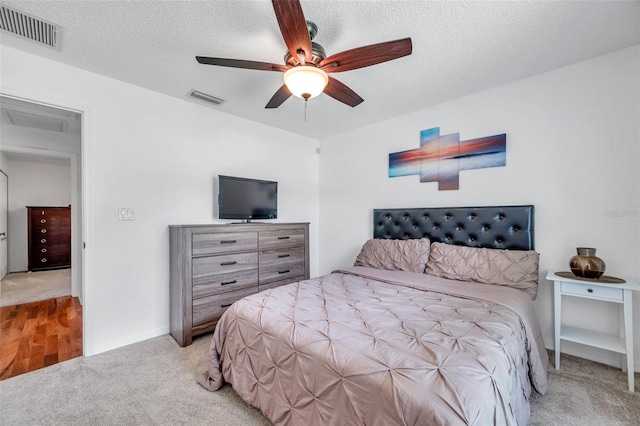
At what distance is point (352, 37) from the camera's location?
1.89 m

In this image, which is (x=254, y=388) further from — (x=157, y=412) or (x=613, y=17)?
(x=613, y=17)

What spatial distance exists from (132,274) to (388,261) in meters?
2.61

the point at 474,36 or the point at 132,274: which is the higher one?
the point at 474,36

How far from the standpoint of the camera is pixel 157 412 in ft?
5.41

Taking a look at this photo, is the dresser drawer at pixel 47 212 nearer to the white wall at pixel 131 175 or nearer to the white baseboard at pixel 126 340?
the white wall at pixel 131 175

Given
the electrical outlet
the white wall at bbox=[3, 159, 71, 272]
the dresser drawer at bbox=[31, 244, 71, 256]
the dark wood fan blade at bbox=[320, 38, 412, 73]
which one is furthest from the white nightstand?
the white wall at bbox=[3, 159, 71, 272]

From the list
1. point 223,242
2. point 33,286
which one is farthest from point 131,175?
point 33,286

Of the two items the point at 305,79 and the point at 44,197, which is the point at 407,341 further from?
the point at 44,197

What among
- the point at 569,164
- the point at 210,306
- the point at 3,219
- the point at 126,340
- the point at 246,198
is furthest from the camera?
the point at 3,219

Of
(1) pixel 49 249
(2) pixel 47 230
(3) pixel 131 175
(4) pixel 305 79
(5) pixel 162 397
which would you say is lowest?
(5) pixel 162 397

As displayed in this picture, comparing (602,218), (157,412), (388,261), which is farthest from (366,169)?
(157,412)

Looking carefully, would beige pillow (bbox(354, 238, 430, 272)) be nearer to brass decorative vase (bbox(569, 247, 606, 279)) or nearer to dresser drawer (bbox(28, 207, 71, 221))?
brass decorative vase (bbox(569, 247, 606, 279))

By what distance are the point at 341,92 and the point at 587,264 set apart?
2306mm

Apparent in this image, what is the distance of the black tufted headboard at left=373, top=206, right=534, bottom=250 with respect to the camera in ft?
8.01
